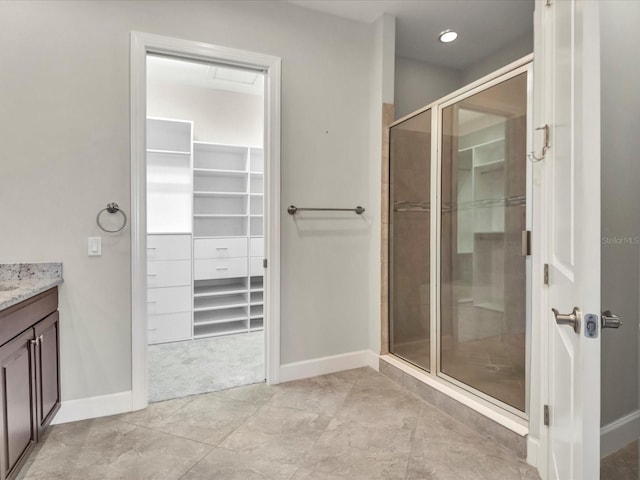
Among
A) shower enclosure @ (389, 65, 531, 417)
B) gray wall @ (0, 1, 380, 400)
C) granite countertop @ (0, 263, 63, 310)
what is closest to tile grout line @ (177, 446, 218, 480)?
gray wall @ (0, 1, 380, 400)

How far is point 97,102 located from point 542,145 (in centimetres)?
248

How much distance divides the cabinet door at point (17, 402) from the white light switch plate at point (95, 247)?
0.58 meters

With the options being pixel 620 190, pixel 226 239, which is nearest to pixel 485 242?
pixel 620 190

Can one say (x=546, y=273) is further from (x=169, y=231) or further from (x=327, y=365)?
(x=169, y=231)

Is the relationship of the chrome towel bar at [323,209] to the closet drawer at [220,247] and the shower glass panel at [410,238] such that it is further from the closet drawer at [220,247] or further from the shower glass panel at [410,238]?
the closet drawer at [220,247]

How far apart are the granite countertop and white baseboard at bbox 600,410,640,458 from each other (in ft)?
9.52

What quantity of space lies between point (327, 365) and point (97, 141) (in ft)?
7.45

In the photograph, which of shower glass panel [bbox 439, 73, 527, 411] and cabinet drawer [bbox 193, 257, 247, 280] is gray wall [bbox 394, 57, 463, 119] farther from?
cabinet drawer [bbox 193, 257, 247, 280]

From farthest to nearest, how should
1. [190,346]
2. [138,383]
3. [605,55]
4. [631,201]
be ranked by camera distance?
[190,346]
[138,383]
[631,201]
[605,55]

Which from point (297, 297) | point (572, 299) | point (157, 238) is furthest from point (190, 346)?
point (572, 299)

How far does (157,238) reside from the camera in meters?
3.69

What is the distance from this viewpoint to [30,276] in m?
2.08

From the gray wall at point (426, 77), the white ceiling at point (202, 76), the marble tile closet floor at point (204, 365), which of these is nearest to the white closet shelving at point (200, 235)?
the marble tile closet floor at point (204, 365)

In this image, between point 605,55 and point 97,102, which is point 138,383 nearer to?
point 97,102
